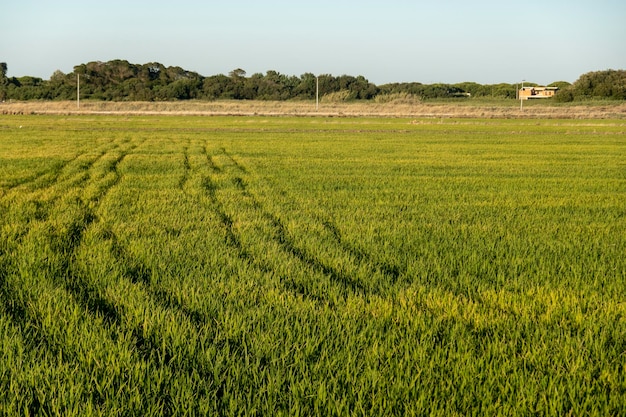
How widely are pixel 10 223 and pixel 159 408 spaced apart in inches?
273

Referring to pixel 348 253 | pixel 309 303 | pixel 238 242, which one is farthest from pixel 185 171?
pixel 309 303

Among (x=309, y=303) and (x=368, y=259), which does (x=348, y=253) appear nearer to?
(x=368, y=259)

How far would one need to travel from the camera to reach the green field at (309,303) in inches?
150

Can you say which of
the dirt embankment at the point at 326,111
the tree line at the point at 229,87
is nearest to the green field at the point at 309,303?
the dirt embankment at the point at 326,111

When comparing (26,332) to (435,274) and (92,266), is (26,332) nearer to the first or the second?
(92,266)

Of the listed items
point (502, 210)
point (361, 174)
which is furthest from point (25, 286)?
point (361, 174)

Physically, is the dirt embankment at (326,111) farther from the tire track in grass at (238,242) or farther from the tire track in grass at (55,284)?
the tire track in grass at (55,284)

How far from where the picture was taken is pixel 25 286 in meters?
5.98

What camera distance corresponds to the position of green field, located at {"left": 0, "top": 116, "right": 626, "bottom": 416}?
3.81 metres

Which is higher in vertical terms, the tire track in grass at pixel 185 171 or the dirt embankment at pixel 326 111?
the dirt embankment at pixel 326 111

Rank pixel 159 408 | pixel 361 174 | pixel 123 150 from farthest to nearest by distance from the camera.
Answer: pixel 123 150 → pixel 361 174 → pixel 159 408

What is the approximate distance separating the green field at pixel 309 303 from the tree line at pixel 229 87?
333 ft

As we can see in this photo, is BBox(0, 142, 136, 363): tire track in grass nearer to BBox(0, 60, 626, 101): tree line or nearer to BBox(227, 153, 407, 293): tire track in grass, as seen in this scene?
BBox(227, 153, 407, 293): tire track in grass

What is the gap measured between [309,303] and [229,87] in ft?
390
